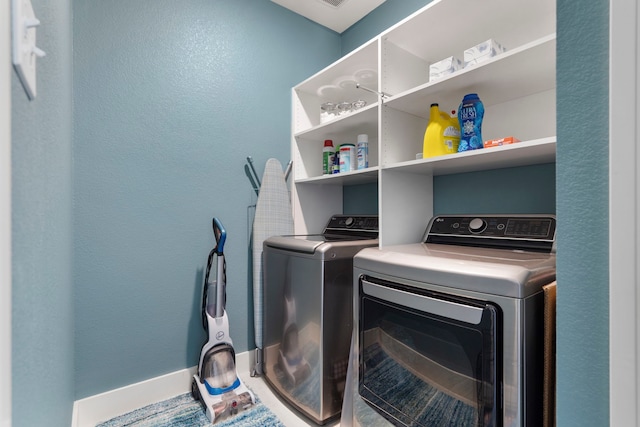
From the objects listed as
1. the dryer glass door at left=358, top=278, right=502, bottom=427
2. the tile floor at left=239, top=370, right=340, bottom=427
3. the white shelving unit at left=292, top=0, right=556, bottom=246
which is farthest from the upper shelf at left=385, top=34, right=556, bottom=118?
the tile floor at left=239, top=370, right=340, bottom=427

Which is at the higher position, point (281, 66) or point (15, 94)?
point (281, 66)

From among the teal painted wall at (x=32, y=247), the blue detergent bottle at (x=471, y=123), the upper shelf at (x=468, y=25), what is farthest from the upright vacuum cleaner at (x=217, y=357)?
the upper shelf at (x=468, y=25)

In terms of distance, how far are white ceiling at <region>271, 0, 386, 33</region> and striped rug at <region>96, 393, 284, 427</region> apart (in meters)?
2.59

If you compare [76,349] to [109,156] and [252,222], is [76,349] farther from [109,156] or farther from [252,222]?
[252,222]

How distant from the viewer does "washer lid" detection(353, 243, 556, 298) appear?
2.93 feet

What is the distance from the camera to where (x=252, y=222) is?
2.13 m

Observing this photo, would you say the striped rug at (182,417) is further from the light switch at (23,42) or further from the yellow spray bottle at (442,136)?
the light switch at (23,42)

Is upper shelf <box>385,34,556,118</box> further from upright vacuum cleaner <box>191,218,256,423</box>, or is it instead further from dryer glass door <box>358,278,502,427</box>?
upright vacuum cleaner <box>191,218,256,423</box>

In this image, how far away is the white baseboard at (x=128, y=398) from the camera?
159cm

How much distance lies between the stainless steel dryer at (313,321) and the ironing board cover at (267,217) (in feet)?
0.78

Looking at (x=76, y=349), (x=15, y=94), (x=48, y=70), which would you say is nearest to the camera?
(x=15, y=94)

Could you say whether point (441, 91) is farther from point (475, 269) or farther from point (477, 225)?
point (475, 269)

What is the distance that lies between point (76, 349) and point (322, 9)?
2589mm

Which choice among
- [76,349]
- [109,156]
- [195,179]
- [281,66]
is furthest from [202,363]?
[281,66]
